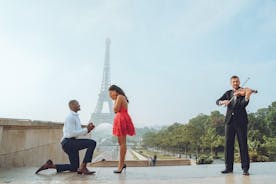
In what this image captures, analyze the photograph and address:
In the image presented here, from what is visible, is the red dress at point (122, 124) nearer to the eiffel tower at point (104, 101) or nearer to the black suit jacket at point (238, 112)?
the black suit jacket at point (238, 112)

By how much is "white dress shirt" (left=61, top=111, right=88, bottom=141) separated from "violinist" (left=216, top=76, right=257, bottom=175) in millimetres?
2873

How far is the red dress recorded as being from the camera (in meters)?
5.95

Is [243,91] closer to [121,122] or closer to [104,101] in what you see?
[121,122]

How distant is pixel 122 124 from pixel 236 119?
226 centimetres

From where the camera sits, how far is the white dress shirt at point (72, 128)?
5.97 m

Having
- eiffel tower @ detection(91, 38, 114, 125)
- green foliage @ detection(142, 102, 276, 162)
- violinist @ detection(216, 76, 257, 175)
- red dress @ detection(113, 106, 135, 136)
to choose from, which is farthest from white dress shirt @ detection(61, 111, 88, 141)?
eiffel tower @ detection(91, 38, 114, 125)

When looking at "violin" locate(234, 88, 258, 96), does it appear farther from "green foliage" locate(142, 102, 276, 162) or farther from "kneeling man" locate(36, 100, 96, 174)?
"green foliage" locate(142, 102, 276, 162)

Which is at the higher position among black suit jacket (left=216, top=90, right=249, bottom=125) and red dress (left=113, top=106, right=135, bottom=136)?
black suit jacket (left=216, top=90, right=249, bottom=125)

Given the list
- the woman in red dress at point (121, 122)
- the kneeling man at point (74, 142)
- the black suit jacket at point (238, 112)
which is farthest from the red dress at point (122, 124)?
the black suit jacket at point (238, 112)

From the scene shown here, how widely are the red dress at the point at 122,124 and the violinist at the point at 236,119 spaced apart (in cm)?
189

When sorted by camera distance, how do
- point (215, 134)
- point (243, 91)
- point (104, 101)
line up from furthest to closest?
1. point (104, 101)
2. point (215, 134)
3. point (243, 91)

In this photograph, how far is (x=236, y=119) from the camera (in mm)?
6004

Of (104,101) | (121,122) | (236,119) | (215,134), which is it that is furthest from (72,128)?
(104,101)

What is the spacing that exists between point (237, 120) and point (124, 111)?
2250mm
